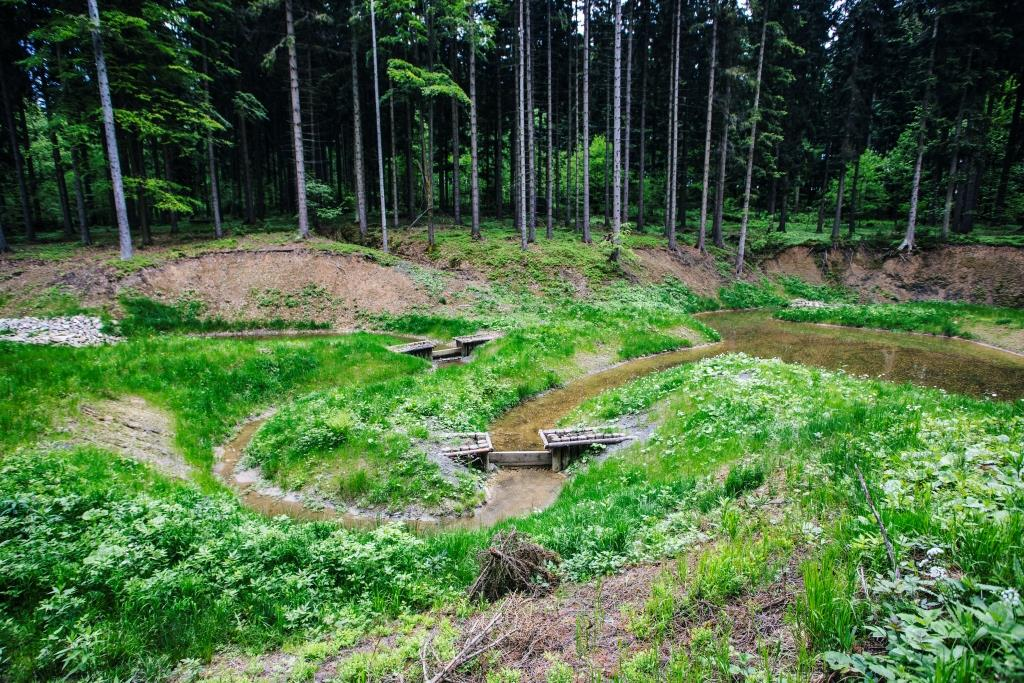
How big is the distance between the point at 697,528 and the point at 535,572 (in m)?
2.14

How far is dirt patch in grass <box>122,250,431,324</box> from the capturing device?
74.1 ft

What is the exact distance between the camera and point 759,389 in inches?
426

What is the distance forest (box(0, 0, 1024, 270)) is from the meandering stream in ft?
35.0

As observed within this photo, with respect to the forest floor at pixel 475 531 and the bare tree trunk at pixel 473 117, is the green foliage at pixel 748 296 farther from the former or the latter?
the forest floor at pixel 475 531

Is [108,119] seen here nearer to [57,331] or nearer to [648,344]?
[57,331]

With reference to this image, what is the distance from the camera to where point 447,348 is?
68.4 feet

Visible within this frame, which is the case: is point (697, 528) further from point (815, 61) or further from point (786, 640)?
point (815, 61)

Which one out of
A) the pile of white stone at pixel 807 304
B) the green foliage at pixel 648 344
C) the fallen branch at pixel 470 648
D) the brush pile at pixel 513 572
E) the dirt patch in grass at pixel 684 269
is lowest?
the green foliage at pixel 648 344

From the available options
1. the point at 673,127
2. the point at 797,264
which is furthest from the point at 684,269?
the point at 797,264

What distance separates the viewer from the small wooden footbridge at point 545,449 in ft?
34.5

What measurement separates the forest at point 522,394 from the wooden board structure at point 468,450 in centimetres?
11

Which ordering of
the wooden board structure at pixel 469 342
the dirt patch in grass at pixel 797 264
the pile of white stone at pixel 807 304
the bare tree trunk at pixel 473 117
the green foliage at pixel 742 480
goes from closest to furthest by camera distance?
the green foliage at pixel 742 480 → the wooden board structure at pixel 469 342 → the bare tree trunk at pixel 473 117 → the pile of white stone at pixel 807 304 → the dirt patch in grass at pixel 797 264

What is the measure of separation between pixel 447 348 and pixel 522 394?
22.3 feet

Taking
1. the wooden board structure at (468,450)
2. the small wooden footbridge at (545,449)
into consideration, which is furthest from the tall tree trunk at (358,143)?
the small wooden footbridge at (545,449)
